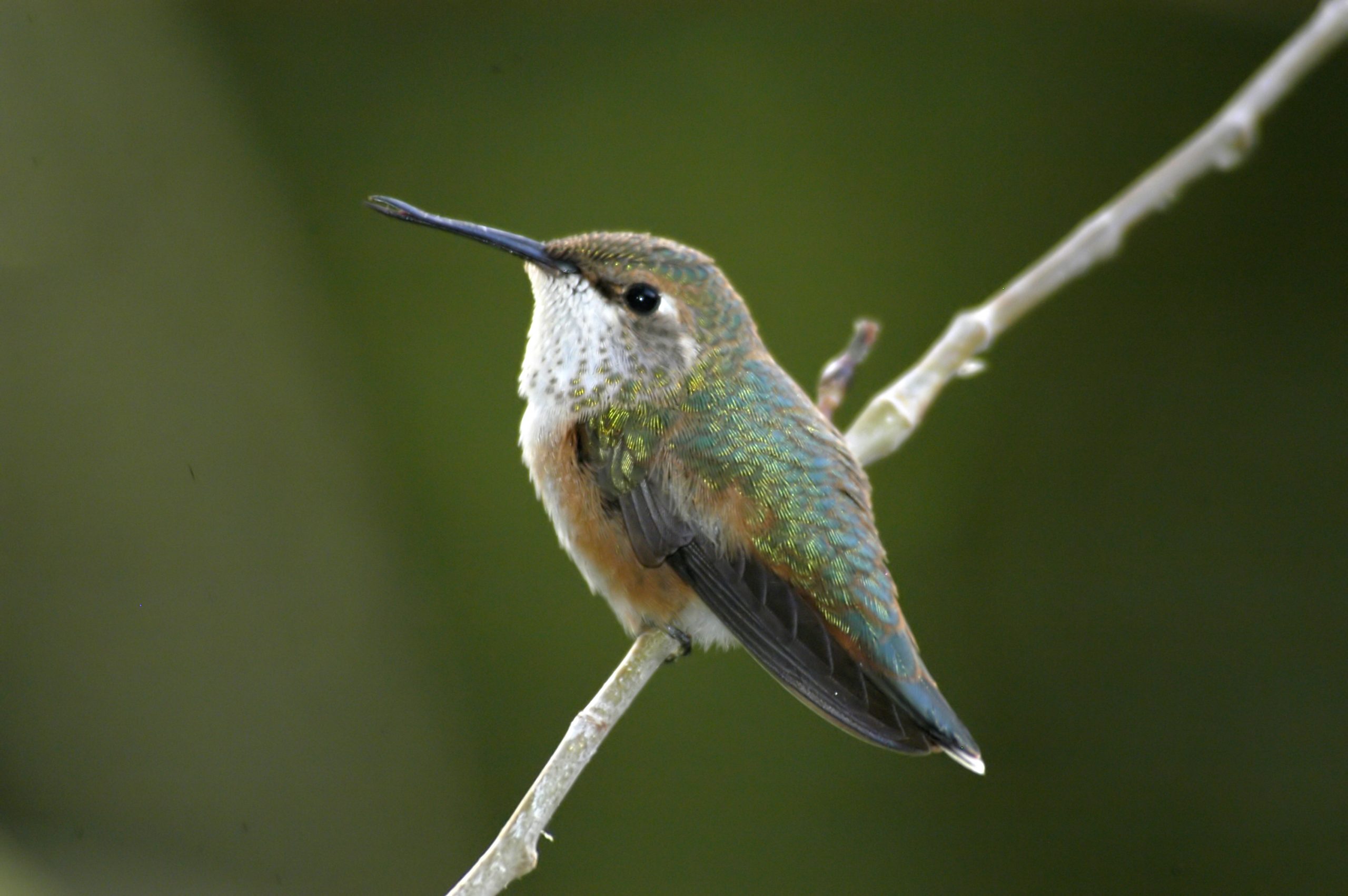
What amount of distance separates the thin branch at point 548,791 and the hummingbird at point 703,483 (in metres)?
0.22

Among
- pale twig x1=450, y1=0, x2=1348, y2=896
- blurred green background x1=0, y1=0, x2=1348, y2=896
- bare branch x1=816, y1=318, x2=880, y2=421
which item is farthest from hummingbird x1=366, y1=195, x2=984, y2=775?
blurred green background x1=0, y1=0, x2=1348, y2=896

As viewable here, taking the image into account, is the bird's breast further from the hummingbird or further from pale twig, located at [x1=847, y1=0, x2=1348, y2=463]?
pale twig, located at [x1=847, y1=0, x2=1348, y2=463]

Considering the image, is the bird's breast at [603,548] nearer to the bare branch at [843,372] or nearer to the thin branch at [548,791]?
the thin branch at [548,791]

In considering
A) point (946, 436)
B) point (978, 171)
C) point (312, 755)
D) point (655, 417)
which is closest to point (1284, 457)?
point (946, 436)

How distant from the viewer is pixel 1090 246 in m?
2.63

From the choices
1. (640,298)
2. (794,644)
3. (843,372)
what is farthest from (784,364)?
(794,644)

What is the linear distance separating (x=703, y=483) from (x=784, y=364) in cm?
198

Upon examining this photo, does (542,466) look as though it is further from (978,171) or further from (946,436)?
(978,171)

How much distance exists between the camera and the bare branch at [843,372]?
2.74 meters

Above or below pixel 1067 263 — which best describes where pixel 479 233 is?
below

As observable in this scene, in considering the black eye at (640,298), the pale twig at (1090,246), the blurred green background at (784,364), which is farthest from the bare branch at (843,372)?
the blurred green background at (784,364)

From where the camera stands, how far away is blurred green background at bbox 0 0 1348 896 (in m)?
3.26

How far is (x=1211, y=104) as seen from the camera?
4332 millimetres

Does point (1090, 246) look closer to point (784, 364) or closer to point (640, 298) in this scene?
point (640, 298)
